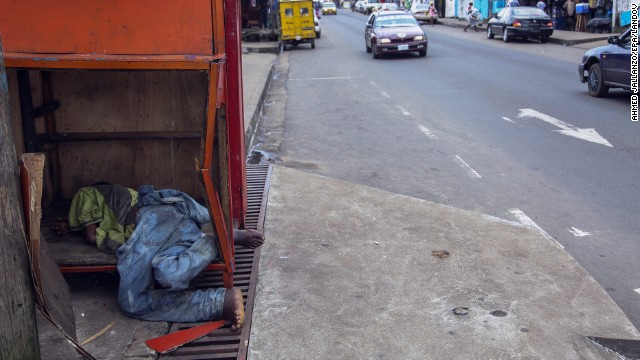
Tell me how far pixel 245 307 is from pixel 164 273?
2.15 feet

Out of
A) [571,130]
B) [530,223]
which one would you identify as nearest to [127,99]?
[530,223]

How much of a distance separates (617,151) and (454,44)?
21.6 meters

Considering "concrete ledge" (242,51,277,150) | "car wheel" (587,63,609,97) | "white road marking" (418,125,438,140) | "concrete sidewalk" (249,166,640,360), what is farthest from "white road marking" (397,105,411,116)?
"concrete sidewalk" (249,166,640,360)

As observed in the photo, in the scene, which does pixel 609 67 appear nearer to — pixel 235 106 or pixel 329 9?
pixel 235 106

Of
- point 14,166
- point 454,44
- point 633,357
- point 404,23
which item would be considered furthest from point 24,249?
point 454,44

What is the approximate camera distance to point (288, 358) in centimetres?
420

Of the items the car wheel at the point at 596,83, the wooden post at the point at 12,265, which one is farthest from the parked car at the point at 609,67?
the wooden post at the point at 12,265

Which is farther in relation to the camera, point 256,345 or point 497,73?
point 497,73

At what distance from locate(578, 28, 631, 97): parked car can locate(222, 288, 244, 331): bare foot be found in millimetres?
11079

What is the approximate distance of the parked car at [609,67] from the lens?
1356 centimetres

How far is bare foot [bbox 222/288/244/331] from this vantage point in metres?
4.52

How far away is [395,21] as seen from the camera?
2572 centimetres

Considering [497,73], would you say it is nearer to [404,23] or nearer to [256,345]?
[404,23]

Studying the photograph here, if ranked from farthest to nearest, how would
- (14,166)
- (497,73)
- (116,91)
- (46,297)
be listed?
(497,73), (116,91), (46,297), (14,166)
